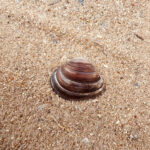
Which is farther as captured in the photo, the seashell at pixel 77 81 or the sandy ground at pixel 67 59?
the seashell at pixel 77 81

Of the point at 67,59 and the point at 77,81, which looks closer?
the point at 77,81

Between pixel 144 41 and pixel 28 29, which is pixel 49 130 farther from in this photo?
pixel 144 41

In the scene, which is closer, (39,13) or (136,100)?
(136,100)

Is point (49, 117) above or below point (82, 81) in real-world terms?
below

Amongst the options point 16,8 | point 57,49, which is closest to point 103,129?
point 57,49

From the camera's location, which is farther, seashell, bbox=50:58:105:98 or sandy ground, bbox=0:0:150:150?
seashell, bbox=50:58:105:98
